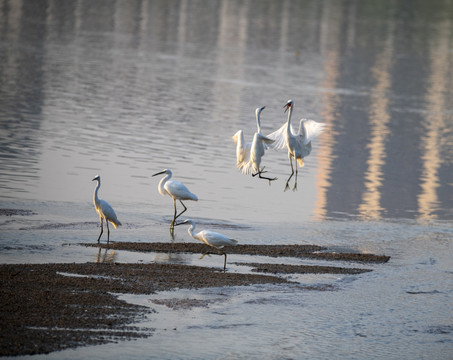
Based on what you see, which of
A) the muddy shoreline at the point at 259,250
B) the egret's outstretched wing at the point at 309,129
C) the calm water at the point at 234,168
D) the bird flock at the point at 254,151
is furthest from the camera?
the egret's outstretched wing at the point at 309,129

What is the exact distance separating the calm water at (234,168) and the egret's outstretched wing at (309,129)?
2277mm

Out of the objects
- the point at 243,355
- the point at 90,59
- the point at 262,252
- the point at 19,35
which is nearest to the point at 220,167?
the point at 262,252

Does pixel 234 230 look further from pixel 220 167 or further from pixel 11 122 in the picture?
pixel 11 122

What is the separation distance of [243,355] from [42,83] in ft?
109

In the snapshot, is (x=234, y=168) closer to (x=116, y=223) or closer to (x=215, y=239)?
(x=116, y=223)

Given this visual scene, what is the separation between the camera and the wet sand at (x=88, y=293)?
11.9 meters

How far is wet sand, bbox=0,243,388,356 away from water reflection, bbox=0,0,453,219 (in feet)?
23.0

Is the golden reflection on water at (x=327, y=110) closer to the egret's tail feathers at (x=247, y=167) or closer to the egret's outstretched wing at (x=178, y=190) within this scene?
the egret's tail feathers at (x=247, y=167)

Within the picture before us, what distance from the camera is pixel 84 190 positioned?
2355cm

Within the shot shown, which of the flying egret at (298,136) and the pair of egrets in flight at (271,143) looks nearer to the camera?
the pair of egrets in flight at (271,143)

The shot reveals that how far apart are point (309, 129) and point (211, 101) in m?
22.1

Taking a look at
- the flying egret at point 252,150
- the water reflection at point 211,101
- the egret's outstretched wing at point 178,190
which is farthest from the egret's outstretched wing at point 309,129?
the egret's outstretched wing at point 178,190

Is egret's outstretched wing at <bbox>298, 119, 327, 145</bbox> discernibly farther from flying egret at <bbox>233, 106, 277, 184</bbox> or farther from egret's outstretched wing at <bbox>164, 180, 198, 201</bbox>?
egret's outstretched wing at <bbox>164, 180, 198, 201</bbox>

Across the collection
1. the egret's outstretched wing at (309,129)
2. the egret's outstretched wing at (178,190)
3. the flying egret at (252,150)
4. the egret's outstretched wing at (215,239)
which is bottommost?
the egret's outstretched wing at (215,239)
